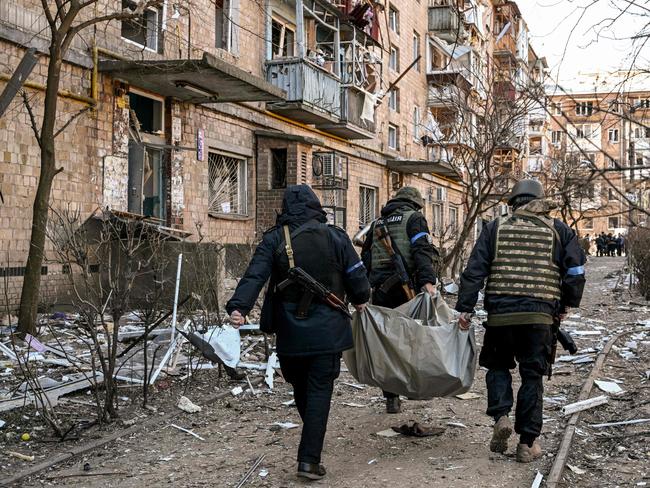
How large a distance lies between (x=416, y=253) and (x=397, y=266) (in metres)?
0.19

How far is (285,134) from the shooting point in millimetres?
18469

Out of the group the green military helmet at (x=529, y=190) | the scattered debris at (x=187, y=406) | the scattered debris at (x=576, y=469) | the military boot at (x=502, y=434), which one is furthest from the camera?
the scattered debris at (x=187, y=406)

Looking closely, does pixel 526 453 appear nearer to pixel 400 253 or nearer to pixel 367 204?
pixel 400 253

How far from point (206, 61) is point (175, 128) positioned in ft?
9.16

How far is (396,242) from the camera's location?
6.20 meters

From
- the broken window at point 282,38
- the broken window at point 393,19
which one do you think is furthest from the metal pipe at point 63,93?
the broken window at point 393,19

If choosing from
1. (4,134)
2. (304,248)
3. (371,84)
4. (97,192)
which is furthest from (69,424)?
(371,84)

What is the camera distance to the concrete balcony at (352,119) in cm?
2123

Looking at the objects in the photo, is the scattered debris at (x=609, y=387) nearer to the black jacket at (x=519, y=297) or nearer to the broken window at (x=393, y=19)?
the black jacket at (x=519, y=297)

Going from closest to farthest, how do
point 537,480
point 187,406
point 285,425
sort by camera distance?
point 537,480 → point 285,425 → point 187,406

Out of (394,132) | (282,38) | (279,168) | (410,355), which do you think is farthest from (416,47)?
(410,355)

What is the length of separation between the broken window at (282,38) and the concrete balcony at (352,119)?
201 centimetres

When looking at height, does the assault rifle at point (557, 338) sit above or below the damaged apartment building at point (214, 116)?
below

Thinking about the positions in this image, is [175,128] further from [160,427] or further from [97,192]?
[160,427]
